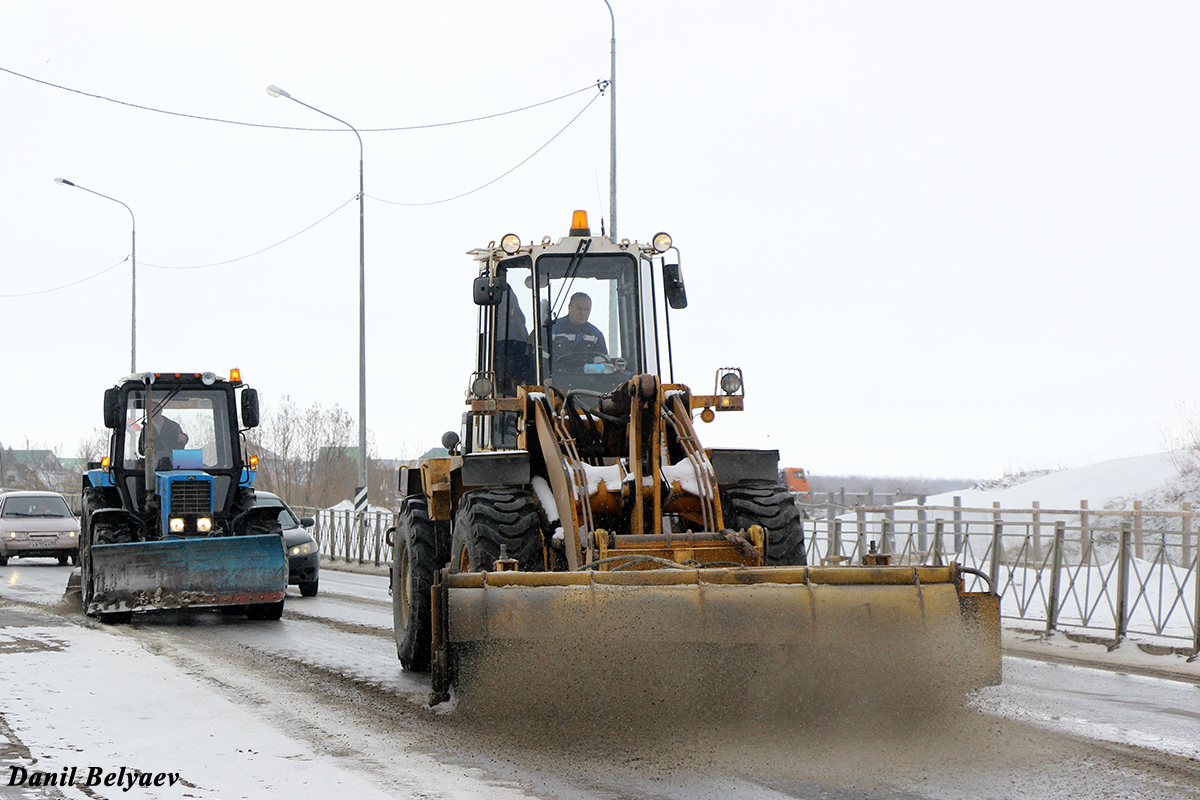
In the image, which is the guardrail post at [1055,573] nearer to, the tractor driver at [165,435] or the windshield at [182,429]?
the windshield at [182,429]

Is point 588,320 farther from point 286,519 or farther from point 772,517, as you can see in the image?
point 286,519

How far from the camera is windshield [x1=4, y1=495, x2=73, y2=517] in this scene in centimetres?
2561

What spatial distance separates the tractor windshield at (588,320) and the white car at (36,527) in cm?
1904

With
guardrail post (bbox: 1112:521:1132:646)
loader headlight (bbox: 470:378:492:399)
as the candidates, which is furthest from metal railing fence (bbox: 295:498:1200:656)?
loader headlight (bbox: 470:378:492:399)

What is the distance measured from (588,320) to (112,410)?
7707mm

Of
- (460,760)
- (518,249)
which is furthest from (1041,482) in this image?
(460,760)

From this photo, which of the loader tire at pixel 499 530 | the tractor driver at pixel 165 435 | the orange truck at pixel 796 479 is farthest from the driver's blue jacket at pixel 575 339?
the orange truck at pixel 796 479

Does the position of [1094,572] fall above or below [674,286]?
below

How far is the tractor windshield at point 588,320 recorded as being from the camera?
912 cm

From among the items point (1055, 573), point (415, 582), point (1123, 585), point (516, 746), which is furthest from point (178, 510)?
point (1123, 585)

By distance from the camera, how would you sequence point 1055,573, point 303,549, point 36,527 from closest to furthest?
point 1055,573 < point 303,549 < point 36,527

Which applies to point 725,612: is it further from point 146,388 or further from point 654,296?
point 146,388

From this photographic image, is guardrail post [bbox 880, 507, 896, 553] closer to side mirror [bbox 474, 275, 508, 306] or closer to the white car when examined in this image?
side mirror [bbox 474, 275, 508, 306]

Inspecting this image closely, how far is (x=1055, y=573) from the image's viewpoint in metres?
12.7
